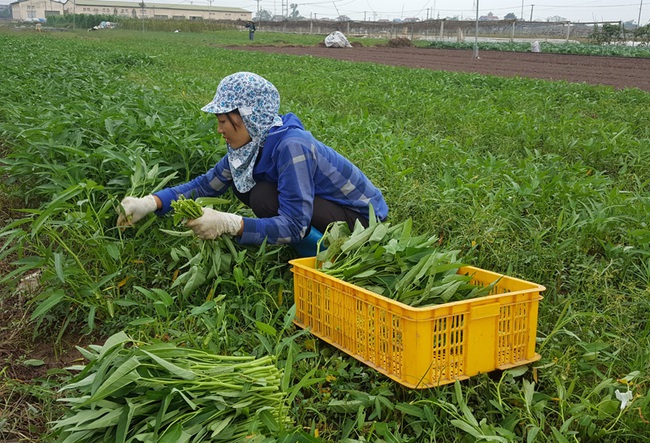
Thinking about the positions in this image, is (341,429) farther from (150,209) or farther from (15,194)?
(15,194)

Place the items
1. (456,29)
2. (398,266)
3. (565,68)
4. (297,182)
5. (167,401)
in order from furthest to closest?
1. (456,29)
2. (565,68)
3. (297,182)
4. (398,266)
5. (167,401)

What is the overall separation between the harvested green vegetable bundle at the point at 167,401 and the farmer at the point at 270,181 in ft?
3.09

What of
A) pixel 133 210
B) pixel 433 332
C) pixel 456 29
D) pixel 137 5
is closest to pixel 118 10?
pixel 137 5

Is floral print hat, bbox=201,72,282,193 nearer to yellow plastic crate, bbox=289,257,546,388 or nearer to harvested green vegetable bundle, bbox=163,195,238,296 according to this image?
harvested green vegetable bundle, bbox=163,195,238,296

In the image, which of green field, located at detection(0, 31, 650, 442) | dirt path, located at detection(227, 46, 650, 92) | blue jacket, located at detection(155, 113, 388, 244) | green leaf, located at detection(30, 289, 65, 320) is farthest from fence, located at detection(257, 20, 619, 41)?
green leaf, located at detection(30, 289, 65, 320)

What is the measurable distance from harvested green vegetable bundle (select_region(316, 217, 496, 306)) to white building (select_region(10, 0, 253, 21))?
9156 cm

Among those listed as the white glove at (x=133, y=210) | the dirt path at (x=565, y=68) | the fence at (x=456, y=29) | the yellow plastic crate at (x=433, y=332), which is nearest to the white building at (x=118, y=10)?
the fence at (x=456, y=29)

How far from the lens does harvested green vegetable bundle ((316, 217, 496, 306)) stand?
7.26ft

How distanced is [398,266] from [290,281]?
69cm

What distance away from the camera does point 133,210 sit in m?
2.94

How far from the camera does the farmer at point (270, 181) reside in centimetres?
273

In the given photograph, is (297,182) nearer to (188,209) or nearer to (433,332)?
(188,209)

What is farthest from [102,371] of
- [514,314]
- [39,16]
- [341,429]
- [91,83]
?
[39,16]

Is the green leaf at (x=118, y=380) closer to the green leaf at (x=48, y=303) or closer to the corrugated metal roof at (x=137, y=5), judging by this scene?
the green leaf at (x=48, y=303)
